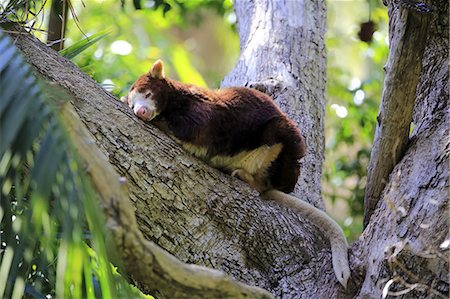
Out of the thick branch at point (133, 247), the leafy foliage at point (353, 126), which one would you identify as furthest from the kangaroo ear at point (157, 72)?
the leafy foliage at point (353, 126)

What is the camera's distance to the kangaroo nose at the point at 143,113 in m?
3.40

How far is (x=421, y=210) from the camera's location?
114 inches

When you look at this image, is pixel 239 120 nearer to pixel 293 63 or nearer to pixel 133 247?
pixel 293 63

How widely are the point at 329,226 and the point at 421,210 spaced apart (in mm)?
710

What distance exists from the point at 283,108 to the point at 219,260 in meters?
1.47

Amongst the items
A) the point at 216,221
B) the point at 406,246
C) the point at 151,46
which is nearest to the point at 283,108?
the point at 216,221

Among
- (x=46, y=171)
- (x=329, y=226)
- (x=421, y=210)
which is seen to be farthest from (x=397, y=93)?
(x=46, y=171)

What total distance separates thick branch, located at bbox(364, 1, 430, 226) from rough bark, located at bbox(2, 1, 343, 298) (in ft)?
1.48

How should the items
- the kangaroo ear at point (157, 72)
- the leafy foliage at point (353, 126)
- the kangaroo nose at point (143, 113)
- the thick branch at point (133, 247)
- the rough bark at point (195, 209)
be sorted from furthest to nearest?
1. the leafy foliage at point (353, 126)
2. the kangaroo ear at point (157, 72)
3. the kangaroo nose at point (143, 113)
4. the rough bark at point (195, 209)
5. the thick branch at point (133, 247)

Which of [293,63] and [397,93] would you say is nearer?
[397,93]

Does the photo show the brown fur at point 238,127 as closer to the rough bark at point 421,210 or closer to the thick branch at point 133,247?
the rough bark at point 421,210

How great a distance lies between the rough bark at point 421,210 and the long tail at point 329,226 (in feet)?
0.22

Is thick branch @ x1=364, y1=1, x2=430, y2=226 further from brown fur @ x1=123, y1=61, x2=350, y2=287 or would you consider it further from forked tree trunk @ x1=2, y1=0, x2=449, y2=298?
brown fur @ x1=123, y1=61, x2=350, y2=287

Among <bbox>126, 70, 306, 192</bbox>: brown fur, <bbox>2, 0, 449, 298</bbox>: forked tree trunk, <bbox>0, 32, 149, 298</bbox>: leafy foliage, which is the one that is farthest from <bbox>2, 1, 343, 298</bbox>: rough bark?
<bbox>0, 32, 149, 298</bbox>: leafy foliage
